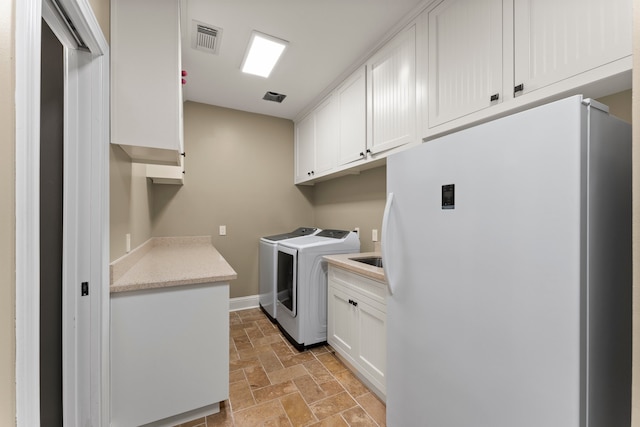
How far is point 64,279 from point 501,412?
176 centimetres

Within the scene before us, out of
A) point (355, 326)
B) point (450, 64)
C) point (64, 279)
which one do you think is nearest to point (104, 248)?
point (64, 279)

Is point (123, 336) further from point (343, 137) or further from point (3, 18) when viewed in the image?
point (343, 137)

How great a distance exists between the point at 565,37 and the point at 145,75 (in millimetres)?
1894

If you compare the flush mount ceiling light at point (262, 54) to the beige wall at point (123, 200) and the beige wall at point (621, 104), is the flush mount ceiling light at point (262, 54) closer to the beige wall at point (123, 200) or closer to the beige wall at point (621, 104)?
the beige wall at point (123, 200)

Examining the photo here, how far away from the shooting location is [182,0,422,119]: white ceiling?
1.68m

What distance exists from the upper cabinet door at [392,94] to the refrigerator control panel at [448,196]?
742 millimetres

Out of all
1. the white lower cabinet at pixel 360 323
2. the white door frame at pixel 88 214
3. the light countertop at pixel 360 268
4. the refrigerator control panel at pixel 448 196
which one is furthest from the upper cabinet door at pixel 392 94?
the white door frame at pixel 88 214

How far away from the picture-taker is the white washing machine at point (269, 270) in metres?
2.80

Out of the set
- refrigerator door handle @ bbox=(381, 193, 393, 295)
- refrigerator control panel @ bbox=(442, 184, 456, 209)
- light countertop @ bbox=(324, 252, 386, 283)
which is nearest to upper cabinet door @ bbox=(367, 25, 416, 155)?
refrigerator door handle @ bbox=(381, 193, 393, 295)

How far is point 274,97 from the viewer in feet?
9.71

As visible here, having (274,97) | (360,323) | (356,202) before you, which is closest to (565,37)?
(360,323)

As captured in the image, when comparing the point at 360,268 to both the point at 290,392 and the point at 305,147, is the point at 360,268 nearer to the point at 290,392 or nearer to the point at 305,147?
the point at 290,392

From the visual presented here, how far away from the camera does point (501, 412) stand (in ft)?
2.98

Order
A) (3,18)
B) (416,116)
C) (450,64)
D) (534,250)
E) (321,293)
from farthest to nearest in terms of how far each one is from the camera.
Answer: (321,293)
(416,116)
(450,64)
(534,250)
(3,18)
